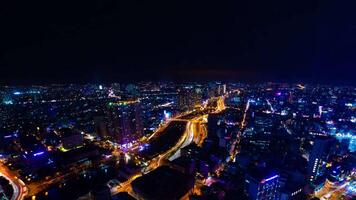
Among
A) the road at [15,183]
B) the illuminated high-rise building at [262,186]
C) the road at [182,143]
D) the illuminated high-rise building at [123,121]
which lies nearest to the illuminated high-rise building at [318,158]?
the illuminated high-rise building at [262,186]

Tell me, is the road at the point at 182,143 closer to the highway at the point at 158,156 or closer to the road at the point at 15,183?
the highway at the point at 158,156

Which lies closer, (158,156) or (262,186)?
(262,186)

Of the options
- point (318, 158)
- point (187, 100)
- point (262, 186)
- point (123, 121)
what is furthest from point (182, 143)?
point (187, 100)

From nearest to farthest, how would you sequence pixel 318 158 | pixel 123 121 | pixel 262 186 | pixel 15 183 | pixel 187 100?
pixel 262 186
pixel 15 183
pixel 318 158
pixel 123 121
pixel 187 100

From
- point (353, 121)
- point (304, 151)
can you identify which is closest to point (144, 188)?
point (304, 151)

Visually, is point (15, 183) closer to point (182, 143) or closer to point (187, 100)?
point (182, 143)

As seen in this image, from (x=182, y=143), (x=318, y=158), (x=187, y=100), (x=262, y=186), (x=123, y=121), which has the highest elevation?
(x=123, y=121)

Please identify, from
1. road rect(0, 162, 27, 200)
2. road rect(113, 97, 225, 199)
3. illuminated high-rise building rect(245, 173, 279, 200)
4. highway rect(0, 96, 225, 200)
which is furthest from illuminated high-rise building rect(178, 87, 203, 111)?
road rect(0, 162, 27, 200)

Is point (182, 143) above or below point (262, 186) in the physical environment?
below

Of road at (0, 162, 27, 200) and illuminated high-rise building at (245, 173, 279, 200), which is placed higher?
illuminated high-rise building at (245, 173, 279, 200)

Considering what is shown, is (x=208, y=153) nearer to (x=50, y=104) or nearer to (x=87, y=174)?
(x=87, y=174)

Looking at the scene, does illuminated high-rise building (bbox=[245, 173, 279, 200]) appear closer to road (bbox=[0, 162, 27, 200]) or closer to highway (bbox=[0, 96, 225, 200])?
highway (bbox=[0, 96, 225, 200])
